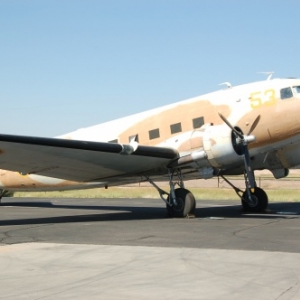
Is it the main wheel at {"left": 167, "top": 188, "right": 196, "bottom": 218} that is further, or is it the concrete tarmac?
the main wheel at {"left": 167, "top": 188, "right": 196, "bottom": 218}

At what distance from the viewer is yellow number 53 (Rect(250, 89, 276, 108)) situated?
56.2ft

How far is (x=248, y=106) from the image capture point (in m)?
17.4

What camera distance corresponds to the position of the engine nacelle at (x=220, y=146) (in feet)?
54.5

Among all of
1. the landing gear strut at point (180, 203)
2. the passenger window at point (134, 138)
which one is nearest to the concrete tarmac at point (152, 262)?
the landing gear strut at point (180, 203)

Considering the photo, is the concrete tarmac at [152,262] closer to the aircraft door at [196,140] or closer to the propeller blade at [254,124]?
the aircraft door at [196,140]

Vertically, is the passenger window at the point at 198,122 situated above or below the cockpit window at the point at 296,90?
below

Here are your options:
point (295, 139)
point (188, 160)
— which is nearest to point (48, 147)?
point (188, 160)

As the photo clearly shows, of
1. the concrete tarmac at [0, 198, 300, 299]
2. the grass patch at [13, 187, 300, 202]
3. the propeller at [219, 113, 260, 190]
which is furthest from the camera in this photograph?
the grass patch at [13, 187, 300, 202]

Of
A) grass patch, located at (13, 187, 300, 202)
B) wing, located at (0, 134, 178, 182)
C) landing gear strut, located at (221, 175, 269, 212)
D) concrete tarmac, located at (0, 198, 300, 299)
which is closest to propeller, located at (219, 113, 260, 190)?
wing, located at (0, 134, 178, 182)

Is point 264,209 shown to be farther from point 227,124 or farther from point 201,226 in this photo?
point 201,226

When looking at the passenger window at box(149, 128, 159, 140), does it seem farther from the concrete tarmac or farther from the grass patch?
the grass patch

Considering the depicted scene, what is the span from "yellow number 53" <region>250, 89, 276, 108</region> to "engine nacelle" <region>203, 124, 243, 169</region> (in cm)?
129

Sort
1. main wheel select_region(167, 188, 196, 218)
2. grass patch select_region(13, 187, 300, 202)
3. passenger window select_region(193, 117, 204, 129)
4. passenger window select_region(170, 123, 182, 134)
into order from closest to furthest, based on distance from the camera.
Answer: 1. main wheel select_region(167, 188, 196, 218)
2. passenger window select_region(193, 117, 204, 129)
3. passenger window select_region(170, 123, 182, 134)
4. grass patch select_region(13, 187, 300, 202)

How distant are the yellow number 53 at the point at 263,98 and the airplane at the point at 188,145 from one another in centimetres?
3
